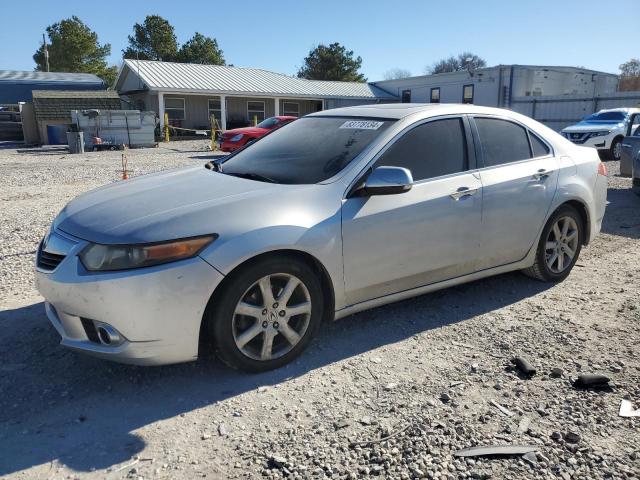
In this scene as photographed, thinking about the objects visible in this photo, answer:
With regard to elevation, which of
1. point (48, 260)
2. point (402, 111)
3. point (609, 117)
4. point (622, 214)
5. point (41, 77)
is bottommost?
point (622, 214)

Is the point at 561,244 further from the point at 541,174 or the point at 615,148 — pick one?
the point at 615,148

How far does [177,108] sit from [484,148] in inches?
1191

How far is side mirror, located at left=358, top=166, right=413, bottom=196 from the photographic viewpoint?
348 centimetres

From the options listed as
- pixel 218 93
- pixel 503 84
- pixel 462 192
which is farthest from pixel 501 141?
pixel 218 93

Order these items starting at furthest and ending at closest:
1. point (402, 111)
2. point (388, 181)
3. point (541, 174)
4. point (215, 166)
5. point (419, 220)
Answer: point (541, 174) → point (215, 166) → point (402, 111) → point (419, 220) → point (388, 181)

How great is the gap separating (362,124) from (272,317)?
1.69 metres

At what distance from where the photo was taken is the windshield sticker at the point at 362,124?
13.1 ft

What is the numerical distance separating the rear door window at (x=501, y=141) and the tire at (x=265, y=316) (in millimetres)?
1953

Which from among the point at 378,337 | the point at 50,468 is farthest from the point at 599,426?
the point at 50,468

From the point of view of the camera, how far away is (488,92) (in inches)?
1220

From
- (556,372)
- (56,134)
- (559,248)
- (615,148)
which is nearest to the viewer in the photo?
(556,372)

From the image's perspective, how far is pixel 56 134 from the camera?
26141mm

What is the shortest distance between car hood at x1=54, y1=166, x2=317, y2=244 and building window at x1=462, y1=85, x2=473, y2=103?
31.0 meters

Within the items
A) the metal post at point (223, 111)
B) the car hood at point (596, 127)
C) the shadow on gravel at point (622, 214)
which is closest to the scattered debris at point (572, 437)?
the shadow on gravel at point (622, 214)
